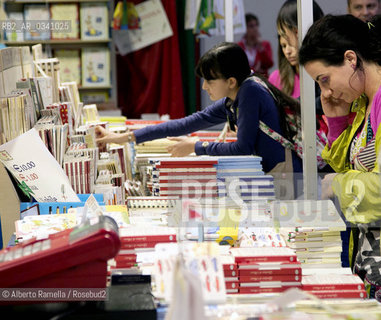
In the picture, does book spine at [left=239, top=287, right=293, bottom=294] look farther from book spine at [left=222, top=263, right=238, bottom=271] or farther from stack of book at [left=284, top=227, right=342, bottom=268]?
stack of book at [left=284, top=227, right=342, bottom=268]

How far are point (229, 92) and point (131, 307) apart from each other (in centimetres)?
232

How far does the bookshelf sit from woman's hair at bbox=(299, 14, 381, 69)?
5.53 metres

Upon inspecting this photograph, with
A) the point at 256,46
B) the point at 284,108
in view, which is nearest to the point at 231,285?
the point at 284,108

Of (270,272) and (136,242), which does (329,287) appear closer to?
(270,272)

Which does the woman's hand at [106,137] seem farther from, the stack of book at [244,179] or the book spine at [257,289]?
the book spine at [257,289]

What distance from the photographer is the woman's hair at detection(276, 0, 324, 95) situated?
3.79 metres

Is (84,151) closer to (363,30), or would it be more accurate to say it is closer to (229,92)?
(229,92)

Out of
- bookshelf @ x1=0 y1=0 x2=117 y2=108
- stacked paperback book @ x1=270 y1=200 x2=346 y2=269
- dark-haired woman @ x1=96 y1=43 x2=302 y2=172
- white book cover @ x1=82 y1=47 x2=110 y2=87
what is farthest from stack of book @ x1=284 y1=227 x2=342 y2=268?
white book cover @ x1=82 y1=47 x2=110 y2=87

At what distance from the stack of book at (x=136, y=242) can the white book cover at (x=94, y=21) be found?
6123 millimetres

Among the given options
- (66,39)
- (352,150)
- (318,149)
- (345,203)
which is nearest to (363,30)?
(352,150)

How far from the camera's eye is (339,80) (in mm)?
2590

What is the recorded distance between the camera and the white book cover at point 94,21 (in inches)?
313

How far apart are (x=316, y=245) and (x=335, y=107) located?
81 cm

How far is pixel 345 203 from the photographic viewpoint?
2570 millimetres
